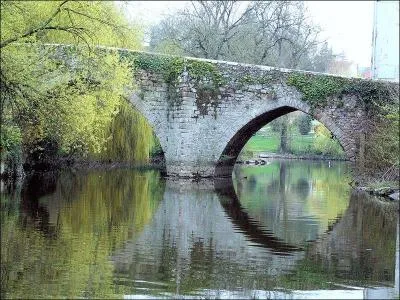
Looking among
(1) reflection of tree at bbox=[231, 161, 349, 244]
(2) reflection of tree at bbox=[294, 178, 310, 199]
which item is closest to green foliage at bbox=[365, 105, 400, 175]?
(1) reflection of tree at bbox=[231, 161, 349, 244]

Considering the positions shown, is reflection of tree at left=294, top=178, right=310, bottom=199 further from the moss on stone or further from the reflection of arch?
the moss on stone

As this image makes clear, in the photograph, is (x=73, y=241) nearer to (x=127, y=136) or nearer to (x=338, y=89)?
(x=338, y=89)

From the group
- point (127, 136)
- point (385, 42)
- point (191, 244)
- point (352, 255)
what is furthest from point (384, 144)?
point (191, 244)

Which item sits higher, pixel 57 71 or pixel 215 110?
pixel 57 71

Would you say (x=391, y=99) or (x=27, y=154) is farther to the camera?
(x=27, y=154)

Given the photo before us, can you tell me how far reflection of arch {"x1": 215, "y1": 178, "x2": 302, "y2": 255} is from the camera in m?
10.2

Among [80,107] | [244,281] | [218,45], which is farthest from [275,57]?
[244,281]

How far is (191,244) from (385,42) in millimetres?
16123

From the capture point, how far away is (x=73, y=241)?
977 centimetres

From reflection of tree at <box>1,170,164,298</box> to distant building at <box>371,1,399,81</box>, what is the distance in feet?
31.4

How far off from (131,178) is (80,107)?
6.00 metres

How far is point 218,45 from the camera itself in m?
31.6

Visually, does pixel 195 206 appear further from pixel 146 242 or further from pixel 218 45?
pixel 218 45

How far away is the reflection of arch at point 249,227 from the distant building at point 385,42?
Answer: 8.04m
